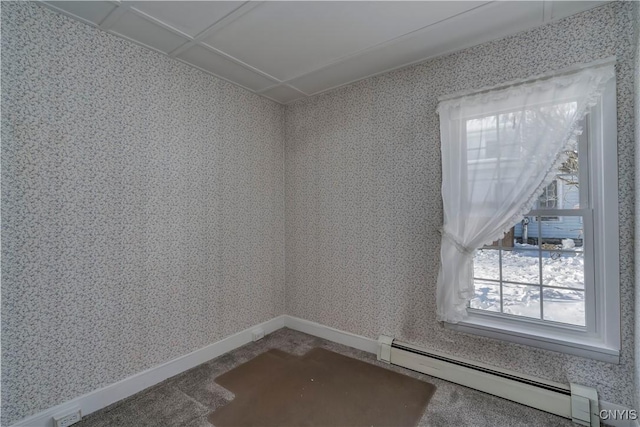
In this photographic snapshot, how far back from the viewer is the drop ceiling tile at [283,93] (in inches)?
115

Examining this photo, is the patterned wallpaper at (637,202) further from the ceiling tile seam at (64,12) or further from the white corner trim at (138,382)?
the ceiling tile seam at (64,12)

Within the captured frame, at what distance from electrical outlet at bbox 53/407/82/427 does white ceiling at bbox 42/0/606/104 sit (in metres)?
2.49

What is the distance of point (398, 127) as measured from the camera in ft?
8.32

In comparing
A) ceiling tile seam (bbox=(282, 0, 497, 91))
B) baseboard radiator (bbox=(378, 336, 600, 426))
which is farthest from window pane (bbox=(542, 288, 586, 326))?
ceiling tile seam (bbox=(282, 0, 497, 91))

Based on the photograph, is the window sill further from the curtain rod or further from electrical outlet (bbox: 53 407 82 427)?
electrical outlet (bbox: 53 407 82 427)

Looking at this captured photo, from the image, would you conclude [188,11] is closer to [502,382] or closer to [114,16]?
[114,16]

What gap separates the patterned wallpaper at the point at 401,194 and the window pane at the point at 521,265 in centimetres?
44

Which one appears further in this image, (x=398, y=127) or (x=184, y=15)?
(x=398, y=127)

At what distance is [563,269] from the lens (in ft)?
6.40

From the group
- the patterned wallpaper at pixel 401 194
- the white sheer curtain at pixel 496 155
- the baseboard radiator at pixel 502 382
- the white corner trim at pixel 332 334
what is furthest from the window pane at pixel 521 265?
A: the white corner trim at pixel 332 334

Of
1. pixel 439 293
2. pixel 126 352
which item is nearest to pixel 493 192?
pixel 439 293

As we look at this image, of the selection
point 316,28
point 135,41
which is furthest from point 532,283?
point 135,41

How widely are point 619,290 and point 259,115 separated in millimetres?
3212

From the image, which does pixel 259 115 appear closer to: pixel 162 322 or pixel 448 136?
pixel 448 136
